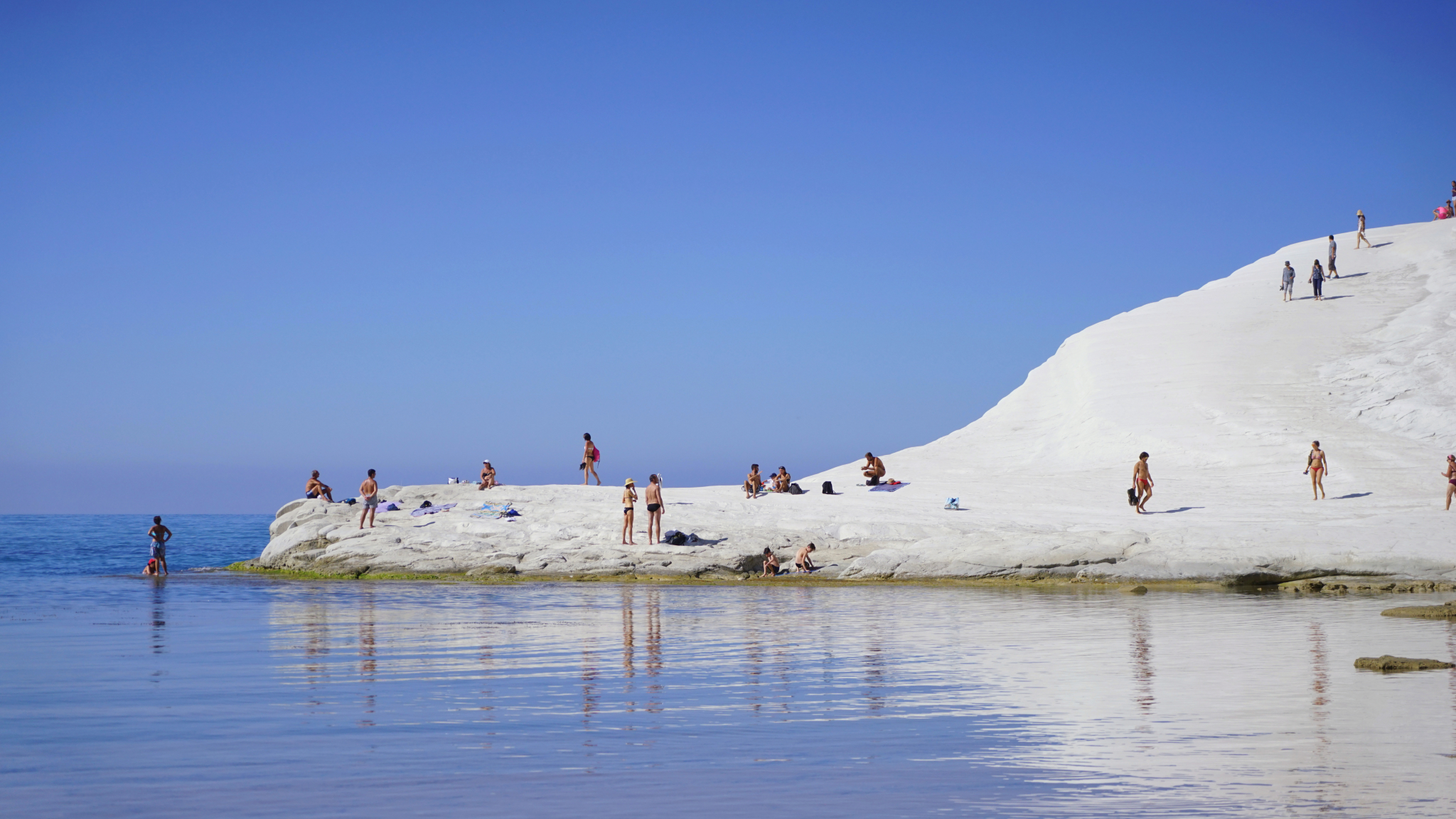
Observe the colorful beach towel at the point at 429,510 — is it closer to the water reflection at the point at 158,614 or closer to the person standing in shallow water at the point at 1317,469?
the water reflection at the point at 158,614

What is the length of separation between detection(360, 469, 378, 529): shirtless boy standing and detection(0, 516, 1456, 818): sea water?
12.5 m

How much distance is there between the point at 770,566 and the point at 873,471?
1014 cm

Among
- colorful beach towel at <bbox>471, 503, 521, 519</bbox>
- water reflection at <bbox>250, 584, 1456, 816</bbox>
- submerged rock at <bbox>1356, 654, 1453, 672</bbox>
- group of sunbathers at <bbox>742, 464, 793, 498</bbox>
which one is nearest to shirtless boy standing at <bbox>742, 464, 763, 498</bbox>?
group of sunbathers at <bbox>742, 464, 793, 498</bbox>

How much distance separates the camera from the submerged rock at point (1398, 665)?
1248cm

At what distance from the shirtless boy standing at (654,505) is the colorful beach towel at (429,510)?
24.7 feet

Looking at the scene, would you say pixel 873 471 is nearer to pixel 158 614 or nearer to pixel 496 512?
pixel 496 512

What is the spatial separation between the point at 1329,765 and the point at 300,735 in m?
7.96

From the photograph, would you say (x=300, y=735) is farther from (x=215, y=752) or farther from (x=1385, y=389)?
(x=1385, y=389)

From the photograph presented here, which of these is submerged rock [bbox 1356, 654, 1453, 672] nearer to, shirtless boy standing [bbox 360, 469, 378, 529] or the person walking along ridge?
shirtless boy standing [bbox 360, 469, 378, 529]

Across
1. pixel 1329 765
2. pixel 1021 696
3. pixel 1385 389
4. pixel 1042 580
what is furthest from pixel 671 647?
pixel 1385 389

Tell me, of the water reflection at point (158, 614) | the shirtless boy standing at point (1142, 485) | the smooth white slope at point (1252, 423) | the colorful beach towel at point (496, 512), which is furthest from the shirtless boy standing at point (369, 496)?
the shirtless boy standing at point (1142, 485)

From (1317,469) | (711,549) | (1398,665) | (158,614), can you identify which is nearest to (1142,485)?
(1317,469)

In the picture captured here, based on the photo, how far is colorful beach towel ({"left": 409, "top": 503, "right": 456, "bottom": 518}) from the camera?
3438cm

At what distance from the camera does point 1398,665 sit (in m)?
12.6
